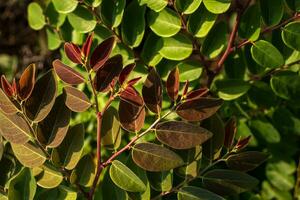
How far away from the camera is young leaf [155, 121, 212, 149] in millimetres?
991

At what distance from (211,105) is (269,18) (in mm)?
288

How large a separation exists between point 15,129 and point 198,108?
35cm

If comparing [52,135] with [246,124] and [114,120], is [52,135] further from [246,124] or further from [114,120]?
[246,124]

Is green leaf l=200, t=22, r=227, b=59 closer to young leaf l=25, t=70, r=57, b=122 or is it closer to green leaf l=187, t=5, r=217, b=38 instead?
green leaf l=187, t=5, r=217, b=38

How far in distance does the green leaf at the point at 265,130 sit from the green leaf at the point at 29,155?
0.63 meters

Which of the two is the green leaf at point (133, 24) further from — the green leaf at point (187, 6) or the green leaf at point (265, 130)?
the green leaf at point (265, 130)

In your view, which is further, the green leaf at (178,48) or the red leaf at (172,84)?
the green leaf at (178,48)

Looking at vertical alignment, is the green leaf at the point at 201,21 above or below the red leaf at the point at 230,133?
above

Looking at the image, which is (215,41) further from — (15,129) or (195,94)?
(15,129)

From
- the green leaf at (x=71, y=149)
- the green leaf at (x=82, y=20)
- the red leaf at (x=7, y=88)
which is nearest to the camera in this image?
the red leaf at (x=7, y=88)

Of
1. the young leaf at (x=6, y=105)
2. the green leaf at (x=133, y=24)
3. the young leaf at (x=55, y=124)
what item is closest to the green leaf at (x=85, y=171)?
the young leaf at (x=55, y=124)

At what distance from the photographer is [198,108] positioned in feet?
3.34

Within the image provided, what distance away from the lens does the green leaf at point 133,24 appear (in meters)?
1.20

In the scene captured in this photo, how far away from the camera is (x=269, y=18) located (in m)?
1.18
